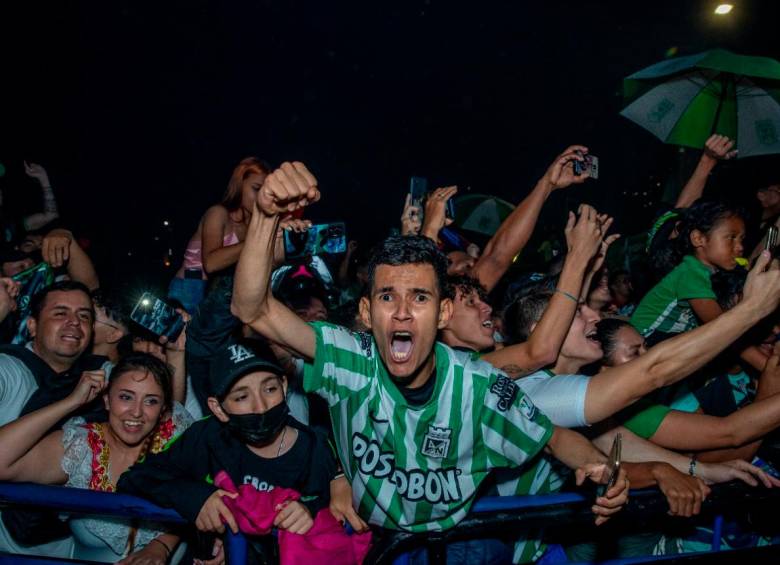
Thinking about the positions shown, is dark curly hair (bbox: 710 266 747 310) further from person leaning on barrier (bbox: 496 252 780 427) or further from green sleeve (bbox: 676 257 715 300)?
person leaning on barrier (bbox: 496 252 780 427)

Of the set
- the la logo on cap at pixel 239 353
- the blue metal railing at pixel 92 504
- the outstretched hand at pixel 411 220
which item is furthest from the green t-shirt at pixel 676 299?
the blue metal railing at pixel 92 504

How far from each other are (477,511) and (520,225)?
2.10m

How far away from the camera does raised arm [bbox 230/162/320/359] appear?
6.17 feet

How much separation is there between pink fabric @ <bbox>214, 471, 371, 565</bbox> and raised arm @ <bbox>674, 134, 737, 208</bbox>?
13.6 ft

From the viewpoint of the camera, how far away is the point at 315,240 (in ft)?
10.3

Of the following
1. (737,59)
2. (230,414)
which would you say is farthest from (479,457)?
(737,59)

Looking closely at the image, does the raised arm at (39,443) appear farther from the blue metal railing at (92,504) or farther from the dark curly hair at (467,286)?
the dark curly hair at (467,286)

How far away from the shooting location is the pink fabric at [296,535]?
182 cm

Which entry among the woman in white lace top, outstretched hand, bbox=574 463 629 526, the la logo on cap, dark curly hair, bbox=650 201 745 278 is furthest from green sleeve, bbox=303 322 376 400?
dark curly hair, bbox=650 201 745 278

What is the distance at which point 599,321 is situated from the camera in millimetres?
3053

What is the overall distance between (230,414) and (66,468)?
864 mm

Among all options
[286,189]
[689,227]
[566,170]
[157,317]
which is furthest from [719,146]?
[157,317]

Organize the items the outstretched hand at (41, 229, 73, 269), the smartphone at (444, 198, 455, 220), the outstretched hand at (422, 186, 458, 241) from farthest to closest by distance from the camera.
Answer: the outstretched hand at (41, 229, 73, 269)
the smartphone at (444, 198, 455, 220)
the outstretched hand at (422, 186, 458, 241)

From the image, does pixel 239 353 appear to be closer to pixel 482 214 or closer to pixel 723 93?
pixel 723 93
